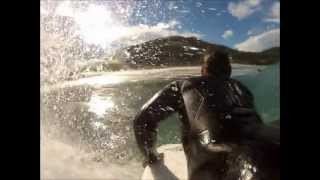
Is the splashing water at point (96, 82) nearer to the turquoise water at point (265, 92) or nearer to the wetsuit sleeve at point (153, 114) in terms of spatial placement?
the wetsuit sleeve at point (153, 114)

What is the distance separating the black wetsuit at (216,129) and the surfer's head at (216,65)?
0.02 meters

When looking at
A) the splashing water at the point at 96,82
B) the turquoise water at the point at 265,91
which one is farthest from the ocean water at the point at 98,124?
the turquoise water at the point at 265,91

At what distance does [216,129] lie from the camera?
6.20 feet

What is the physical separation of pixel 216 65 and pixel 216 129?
0.73 feet

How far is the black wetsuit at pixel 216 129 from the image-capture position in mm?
1868

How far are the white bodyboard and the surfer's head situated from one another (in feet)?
0.91

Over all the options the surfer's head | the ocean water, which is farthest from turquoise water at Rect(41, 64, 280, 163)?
the surfer's head

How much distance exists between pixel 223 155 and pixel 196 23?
46cm

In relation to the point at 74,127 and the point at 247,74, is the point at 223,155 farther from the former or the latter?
the point at 74,127

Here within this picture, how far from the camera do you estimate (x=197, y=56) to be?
1932mm

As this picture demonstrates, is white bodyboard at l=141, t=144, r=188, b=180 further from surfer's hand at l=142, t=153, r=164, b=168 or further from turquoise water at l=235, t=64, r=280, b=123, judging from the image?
turquoise water at l=235, t=64, r=280, b=123
